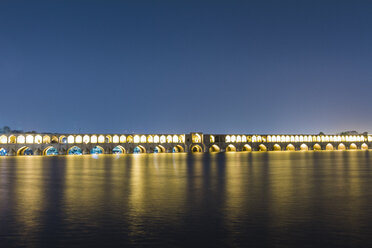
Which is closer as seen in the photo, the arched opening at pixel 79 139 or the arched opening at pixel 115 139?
the arched opening at pixel 79 139

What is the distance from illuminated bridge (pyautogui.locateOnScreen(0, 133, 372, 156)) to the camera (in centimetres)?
9819

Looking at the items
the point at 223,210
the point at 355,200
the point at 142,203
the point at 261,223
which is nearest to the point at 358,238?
the point at 261,223

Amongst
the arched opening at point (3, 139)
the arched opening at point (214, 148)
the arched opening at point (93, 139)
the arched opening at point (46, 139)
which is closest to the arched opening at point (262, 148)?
the arched opening at point (214, 148)

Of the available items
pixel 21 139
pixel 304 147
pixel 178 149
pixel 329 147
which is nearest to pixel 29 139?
pixel 21 139

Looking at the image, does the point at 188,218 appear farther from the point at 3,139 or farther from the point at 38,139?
the point at 38,139

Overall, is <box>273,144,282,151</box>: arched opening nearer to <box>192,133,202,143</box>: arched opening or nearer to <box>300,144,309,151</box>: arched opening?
<box>300,144,309,151</box>: arched opening

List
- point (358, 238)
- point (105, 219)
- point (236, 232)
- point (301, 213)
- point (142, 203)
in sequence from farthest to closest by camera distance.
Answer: point (142, 203) < point (301, 213) < point (105, 219) < point (236, 232) < point (358, 238)

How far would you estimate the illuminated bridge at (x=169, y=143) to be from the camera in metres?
98.2

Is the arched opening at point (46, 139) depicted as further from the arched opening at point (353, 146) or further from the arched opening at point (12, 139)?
the arched opening at point (353, 146)

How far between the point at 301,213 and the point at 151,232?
4744 mm

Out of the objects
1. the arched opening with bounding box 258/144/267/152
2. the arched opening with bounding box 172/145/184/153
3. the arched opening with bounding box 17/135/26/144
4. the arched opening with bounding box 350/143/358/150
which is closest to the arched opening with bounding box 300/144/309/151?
the arched opening with bounding box 258/144/267/152

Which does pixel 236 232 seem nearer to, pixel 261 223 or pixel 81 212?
pixel 261 223

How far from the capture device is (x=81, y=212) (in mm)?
12164

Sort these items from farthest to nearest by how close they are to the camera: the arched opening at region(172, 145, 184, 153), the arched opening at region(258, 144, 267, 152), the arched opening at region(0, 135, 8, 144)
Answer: the arched opening at region(258, 144, 267, 152) < the arched opening at region(172, 145, 184, 153) < the arched opening at region(0, 135, 8, 144)
